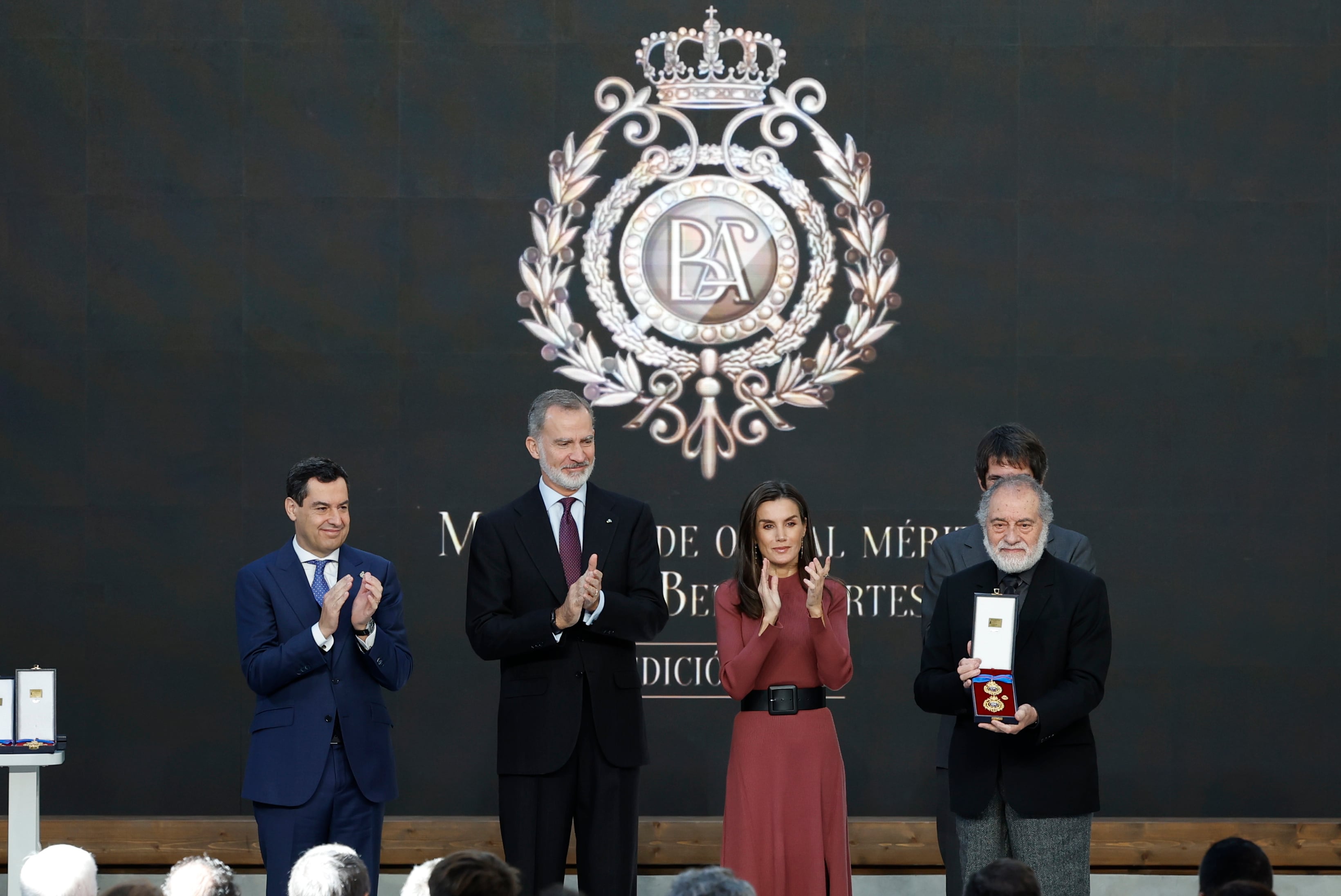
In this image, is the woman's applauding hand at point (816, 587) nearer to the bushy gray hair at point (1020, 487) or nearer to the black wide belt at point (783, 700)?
the black wide belt at point (783, 700)

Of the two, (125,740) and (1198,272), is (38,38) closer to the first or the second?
(125,740)

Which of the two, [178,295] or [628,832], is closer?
[628,832]

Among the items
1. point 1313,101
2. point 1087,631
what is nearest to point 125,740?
point 1087,631

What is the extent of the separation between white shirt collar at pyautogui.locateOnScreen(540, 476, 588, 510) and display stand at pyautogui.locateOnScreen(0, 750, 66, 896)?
1667 millimetres

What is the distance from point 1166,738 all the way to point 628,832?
260cm

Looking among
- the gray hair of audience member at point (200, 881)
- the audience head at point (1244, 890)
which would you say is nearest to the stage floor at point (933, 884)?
the gray hair of audience member at point (200, 881)

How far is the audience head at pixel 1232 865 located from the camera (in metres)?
2.88

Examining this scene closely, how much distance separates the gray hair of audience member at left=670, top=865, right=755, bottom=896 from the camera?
248 centimetres

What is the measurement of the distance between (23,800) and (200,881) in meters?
1.95

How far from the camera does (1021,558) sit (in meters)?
3.64

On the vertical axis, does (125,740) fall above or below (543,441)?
below

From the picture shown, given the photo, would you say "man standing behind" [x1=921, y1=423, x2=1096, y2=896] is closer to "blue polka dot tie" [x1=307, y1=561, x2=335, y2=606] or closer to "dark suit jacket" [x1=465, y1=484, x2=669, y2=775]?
"dark suit jacket" [x1=465, y1=484, x2=669, y2=775]

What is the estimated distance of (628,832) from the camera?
13.5ft

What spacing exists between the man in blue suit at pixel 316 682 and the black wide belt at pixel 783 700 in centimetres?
98
